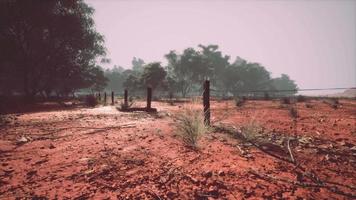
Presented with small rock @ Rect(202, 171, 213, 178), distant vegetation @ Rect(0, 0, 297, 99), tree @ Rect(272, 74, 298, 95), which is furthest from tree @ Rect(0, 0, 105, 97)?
tree @ Rect(272, 74, 298, 95)

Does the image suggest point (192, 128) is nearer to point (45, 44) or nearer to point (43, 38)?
point (45, 44)

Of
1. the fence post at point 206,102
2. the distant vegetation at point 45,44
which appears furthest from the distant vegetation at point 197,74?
the fence post at point 206,102

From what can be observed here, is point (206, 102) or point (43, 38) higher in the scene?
point (43, 38)

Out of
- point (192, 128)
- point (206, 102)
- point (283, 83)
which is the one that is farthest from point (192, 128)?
point (283, 83)

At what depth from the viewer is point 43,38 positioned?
24875mm

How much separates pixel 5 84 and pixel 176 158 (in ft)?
117

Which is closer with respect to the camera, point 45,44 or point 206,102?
point 206,102

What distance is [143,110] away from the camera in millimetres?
12867

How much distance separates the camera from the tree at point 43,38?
69.5 ft

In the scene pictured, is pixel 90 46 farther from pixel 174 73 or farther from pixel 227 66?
pixel 227 66

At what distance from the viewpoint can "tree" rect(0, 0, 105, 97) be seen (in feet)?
69.5

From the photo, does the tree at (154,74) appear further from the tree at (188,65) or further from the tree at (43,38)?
the tree at (43,38)

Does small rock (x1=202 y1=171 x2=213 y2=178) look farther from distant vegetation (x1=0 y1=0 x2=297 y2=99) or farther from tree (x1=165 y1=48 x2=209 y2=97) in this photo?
tree (x1=165 y1=48 x2=209 y2=97)

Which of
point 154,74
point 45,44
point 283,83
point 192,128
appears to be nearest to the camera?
point 192,128
